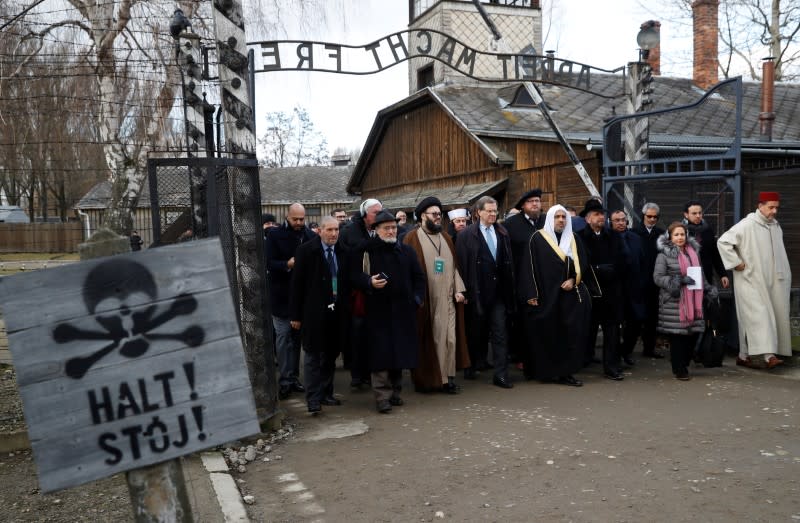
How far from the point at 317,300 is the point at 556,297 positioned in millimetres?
2623

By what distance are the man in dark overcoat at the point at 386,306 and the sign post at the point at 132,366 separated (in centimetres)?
404

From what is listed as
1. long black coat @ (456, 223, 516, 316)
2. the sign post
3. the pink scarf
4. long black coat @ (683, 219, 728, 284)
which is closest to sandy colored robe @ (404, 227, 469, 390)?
long black coat @ (456, 223, 516, 316)

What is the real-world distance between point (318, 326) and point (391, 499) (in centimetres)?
239

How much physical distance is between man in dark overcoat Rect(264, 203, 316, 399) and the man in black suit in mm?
666

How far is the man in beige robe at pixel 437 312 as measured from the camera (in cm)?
732

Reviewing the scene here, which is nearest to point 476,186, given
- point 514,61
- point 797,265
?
point 514,61

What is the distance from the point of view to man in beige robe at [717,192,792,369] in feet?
26.1

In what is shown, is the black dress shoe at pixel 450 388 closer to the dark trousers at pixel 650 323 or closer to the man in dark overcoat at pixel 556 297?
the man in dark overcoat at pixel 556 297

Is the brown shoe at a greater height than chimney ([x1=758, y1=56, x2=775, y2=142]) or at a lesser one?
lesser

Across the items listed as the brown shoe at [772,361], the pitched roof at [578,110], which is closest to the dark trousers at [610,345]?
the brown shoe at [772,361]

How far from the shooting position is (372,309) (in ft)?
22.0

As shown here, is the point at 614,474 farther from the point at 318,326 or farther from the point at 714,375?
the point at 714,375

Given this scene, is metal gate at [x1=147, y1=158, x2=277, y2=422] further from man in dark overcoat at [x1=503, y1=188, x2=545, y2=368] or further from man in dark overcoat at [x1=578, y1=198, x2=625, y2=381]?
man in dark overcoat at [x1=578, y1=198, x2=625, y2=381]

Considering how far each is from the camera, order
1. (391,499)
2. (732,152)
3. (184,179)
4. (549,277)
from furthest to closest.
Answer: (732,152) → (549,277) → (184,179) → (391,499)
